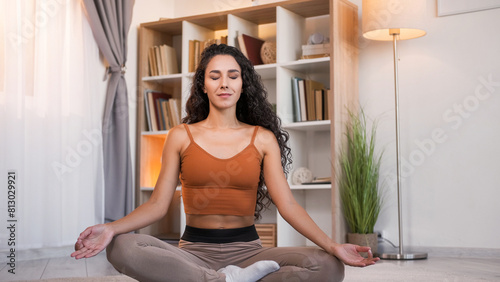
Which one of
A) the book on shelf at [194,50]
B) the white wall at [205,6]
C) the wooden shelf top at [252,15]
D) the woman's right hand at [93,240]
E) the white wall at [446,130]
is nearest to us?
the woman's right hand at [93,240]

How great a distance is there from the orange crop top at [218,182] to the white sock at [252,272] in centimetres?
25

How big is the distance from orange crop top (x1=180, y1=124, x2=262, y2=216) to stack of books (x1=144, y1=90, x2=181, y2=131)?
277 centimetres

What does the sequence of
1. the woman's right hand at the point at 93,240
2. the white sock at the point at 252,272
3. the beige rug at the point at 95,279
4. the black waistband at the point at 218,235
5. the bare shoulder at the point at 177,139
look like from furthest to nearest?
the beige rug at the point at 95,279
the bare shoulder at the point at 177,139
the black waistband at the point at 218,235
the white sock at the point at 252,272
the woman's right hand at the point at 93,240

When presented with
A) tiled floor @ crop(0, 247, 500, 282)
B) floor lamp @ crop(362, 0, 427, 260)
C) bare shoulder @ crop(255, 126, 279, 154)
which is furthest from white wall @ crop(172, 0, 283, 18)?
bare shoulder @ crop(255, 126, 279, 154)

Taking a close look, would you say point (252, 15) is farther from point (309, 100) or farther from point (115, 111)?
point (115, 111)

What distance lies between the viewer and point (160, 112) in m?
4.67

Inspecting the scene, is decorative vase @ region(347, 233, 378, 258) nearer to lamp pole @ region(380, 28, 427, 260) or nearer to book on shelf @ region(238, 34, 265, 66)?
lamp pole @ region(380, 28, 427, 260)

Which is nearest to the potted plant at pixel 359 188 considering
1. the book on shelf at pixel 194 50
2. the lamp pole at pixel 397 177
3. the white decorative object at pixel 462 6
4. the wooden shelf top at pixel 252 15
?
the lamp pole at pixel 397 177

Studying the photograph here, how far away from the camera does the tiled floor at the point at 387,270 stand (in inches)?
107

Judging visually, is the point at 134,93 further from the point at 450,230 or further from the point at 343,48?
the point at 450,230

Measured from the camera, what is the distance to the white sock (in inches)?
63.2

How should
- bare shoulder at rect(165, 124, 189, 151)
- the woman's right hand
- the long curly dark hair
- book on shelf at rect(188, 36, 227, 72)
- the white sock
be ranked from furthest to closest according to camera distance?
book on shelf at rect(188, 36, 227, 72) → the long curly dark hair → bare shoulder at rect(165, 124, 189, 151) → the white sock → the woman's right hand

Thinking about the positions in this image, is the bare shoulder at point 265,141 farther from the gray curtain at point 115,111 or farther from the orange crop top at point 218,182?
the gray curtain at point 115,111

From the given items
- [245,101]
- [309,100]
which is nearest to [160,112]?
[309,100]
